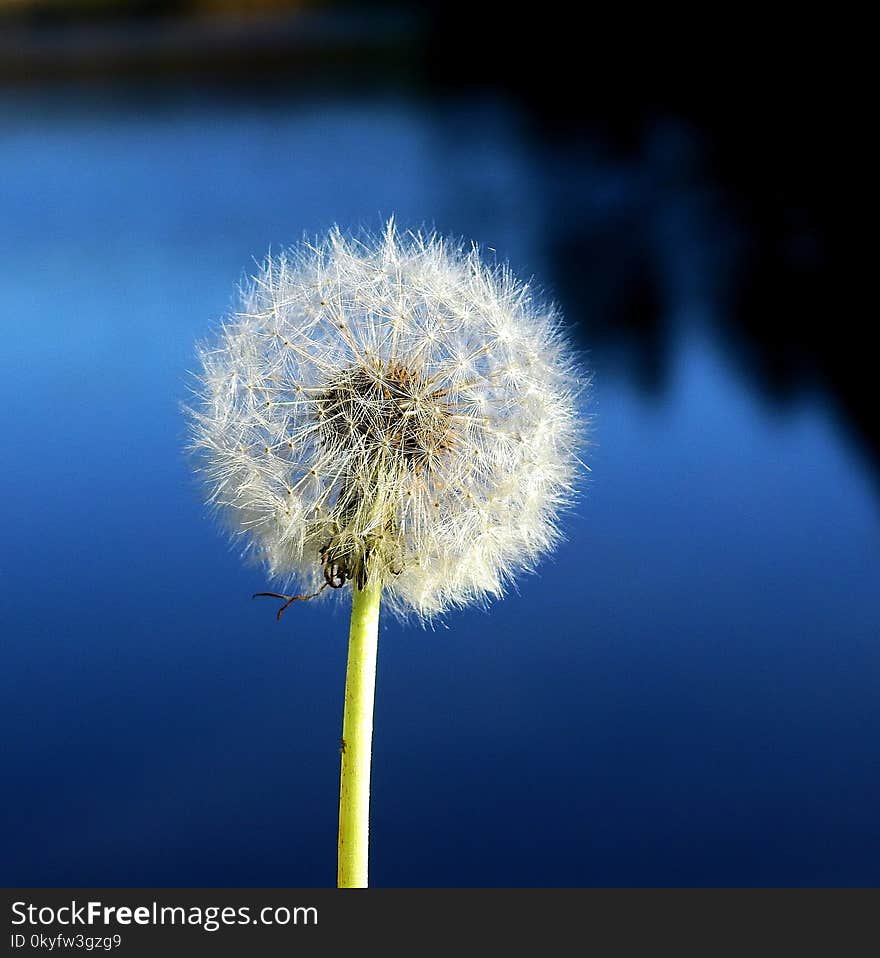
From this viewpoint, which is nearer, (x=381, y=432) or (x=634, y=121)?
(x=381, y=432)

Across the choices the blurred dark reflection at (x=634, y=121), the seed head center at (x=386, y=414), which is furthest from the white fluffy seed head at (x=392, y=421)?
the blurred dark reflection at (x=634, y=121)

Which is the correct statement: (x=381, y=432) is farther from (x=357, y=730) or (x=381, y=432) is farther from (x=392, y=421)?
(x=357, y=730)

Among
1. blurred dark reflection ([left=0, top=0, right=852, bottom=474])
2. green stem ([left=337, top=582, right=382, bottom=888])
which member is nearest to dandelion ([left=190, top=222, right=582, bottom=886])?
green stem ([left=337, top=582, right=382, bottom=888])

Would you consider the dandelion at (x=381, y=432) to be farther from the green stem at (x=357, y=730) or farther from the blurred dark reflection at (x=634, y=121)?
the blurred dark reflection at (x=634, y=121)

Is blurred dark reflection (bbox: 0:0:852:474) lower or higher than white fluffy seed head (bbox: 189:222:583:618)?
higher

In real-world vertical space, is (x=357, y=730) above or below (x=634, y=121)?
below

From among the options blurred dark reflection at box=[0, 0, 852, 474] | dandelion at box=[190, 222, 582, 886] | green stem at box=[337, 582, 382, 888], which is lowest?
green stem at box=[337, 582, 382, 888]

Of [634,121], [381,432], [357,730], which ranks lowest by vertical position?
[357,730]

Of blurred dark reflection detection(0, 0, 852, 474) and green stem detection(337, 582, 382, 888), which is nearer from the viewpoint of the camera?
green stem detection(337, 582, 382, 888)

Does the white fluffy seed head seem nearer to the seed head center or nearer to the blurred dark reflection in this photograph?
the seed head center

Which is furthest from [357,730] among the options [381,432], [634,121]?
[634,121]
